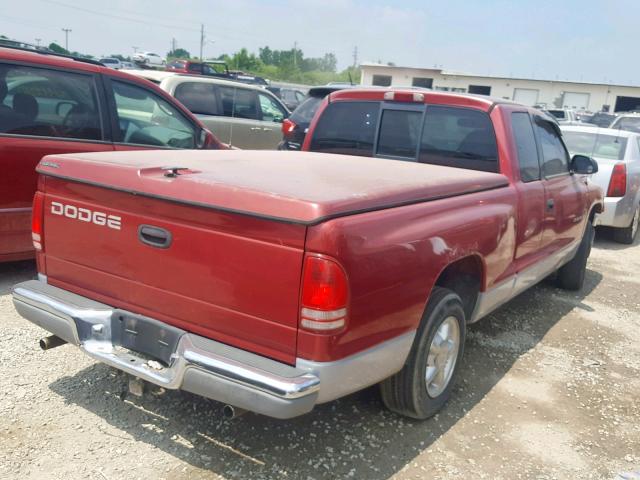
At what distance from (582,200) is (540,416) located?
248cm

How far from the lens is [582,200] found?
538cm

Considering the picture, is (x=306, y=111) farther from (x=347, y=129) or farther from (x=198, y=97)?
(x=347, y=129)

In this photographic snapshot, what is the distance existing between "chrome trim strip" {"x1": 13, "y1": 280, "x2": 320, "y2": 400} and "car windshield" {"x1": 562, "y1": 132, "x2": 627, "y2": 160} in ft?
25.1

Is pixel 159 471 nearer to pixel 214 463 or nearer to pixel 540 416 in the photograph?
pixel 214 463

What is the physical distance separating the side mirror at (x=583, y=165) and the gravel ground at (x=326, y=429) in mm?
1709

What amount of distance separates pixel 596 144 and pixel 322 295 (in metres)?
7.83

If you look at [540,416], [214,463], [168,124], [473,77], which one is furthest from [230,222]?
[473,77]

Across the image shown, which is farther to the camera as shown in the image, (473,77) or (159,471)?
(473,77)

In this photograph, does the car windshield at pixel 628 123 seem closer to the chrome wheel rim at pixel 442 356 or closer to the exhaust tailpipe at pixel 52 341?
the chrome wheel rim at pixel 442 356

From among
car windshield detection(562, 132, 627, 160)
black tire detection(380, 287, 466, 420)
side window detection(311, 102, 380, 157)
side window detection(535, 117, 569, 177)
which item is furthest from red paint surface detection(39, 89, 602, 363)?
car windshield detection(562, 132, 627, 160)

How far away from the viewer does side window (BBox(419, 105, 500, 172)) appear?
4.11m

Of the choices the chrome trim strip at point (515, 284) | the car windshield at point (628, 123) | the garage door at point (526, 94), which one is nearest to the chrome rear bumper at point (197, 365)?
the chrome trim strip at point (515, 284)

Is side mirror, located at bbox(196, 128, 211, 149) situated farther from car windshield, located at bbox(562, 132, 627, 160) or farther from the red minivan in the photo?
car windshield, located at bbox(562, 132, 627, 160)

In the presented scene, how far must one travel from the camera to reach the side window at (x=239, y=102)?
32.3 ft
